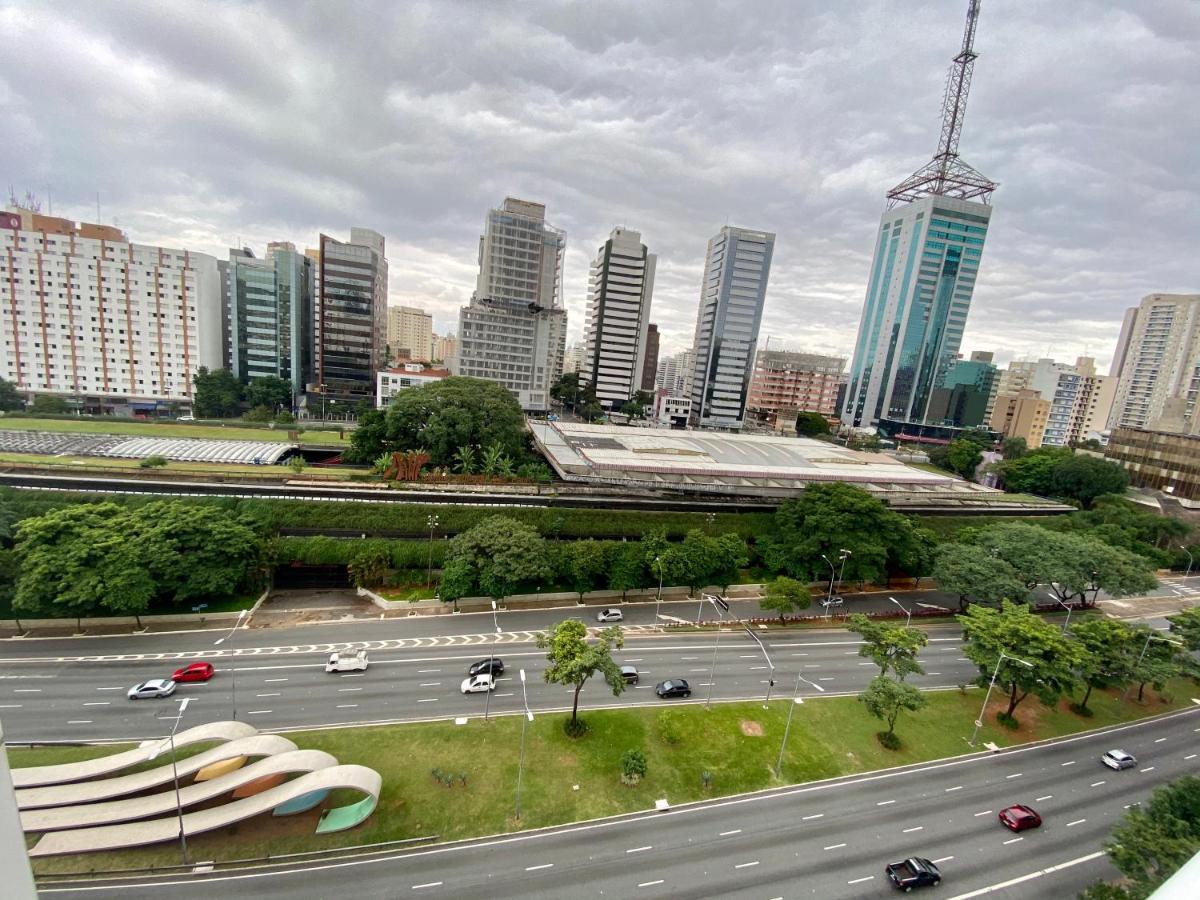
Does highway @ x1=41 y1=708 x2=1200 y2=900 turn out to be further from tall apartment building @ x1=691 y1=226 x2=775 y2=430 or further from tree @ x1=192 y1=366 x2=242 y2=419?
tall apartment building @ x1=691 y1=226 x2=775 y2=430

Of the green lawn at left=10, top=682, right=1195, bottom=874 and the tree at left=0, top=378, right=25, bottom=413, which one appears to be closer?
the green lawn at left=10, top=682, right=1195, bottom=874

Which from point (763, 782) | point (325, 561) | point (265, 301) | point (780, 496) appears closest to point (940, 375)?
point (780, 496)

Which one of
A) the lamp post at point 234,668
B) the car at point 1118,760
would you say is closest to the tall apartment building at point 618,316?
the lamp post at point 234,668

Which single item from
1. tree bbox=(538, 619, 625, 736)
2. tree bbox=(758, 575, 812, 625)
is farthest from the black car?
tree bbox=(758, 575, 812, 625)

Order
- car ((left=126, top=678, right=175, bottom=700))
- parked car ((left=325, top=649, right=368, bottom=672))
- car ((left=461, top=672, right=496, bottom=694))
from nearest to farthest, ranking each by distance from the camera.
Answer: car ((left=126, top=678, right=175, bottom=700)) < car ((left=461, top=672, right=496, bottom=694)) < parked car ((left=325, top=649, right=368, bottom=672))

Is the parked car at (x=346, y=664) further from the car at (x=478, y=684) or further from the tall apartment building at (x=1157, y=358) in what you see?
the tall apartment building at (x=1157, y=358)
